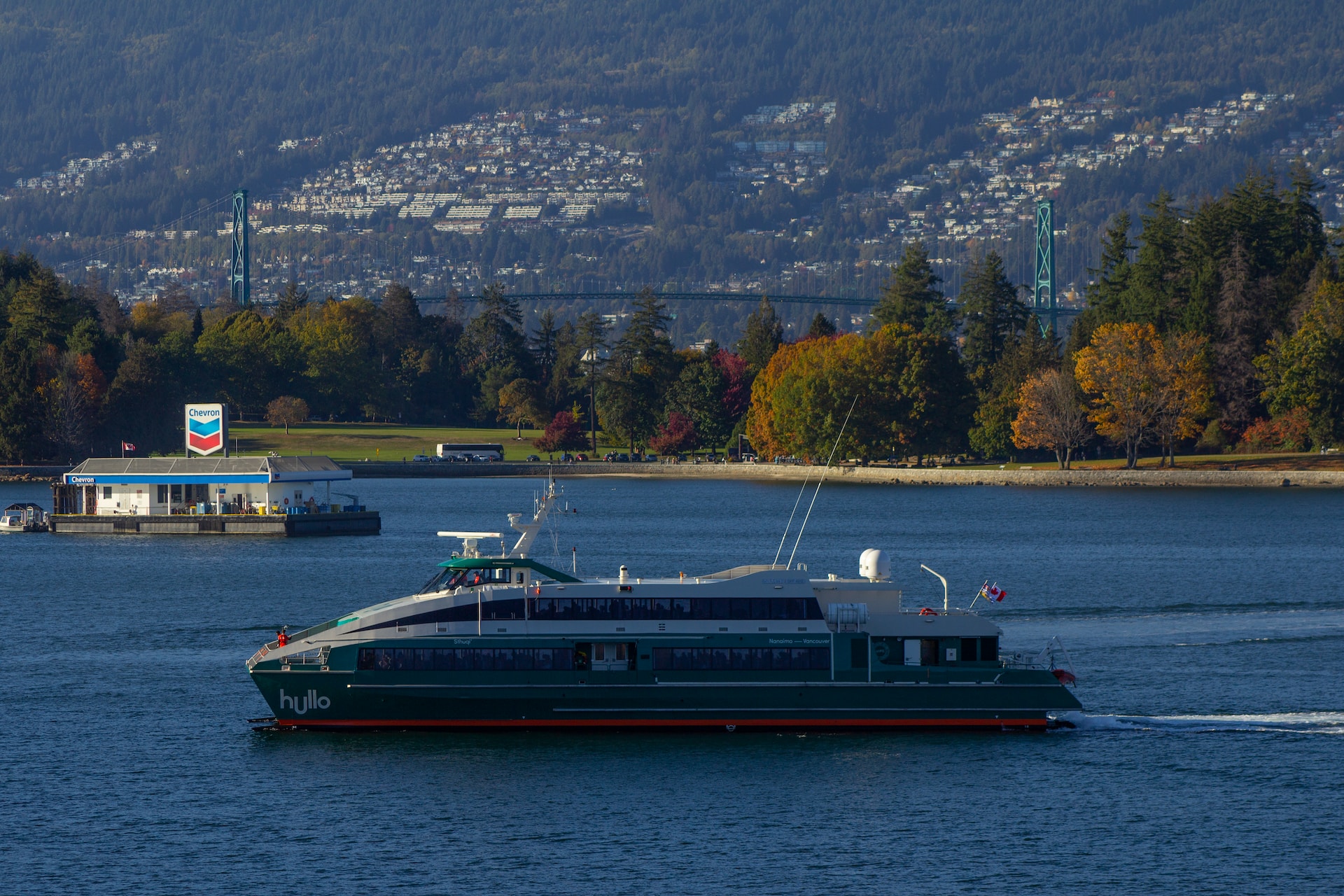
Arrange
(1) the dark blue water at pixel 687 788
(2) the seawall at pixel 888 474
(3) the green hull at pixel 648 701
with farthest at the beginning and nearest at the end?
(2) the seawall at pixel 888 474 → (3) the green hull at pixel 648 701 → (1) the dark blue water at pixel 687 788

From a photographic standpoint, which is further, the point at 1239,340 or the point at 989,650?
the point at 1239,340

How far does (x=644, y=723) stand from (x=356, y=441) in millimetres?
151102

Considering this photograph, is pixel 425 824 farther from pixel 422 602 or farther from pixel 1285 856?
pixel 1285 856

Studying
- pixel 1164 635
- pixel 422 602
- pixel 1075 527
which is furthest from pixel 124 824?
pixel 1075 527

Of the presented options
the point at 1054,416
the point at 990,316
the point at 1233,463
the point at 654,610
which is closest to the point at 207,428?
the point at 654,610

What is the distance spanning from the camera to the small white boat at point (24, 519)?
10081 cm

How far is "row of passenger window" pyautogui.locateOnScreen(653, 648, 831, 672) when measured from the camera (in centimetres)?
3978

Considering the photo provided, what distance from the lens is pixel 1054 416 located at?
A: 139125 mm

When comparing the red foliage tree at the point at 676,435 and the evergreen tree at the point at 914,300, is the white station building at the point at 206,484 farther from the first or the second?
the evergreen tree at the point at 914,300

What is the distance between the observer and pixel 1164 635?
55312 millimetres

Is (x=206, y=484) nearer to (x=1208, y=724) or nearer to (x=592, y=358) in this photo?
(x=1208, y=724)

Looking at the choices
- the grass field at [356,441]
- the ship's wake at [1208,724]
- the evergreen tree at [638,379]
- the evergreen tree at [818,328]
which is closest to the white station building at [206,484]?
the ship's wake at [1208,724]

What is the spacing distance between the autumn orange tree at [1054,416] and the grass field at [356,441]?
6111 centimetres

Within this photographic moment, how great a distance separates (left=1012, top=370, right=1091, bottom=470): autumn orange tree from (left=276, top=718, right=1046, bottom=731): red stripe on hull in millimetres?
100153
